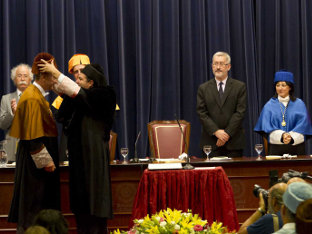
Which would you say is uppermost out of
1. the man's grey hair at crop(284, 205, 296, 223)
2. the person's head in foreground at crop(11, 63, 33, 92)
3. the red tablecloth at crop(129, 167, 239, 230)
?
the person's head in foreground at crop(11, 63, 33, 92)

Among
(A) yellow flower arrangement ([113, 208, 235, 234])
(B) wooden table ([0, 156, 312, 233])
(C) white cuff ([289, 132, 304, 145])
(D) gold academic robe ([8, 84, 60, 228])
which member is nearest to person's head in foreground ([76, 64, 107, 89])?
(D) gold academic robe ([8, 84, 60, 228])

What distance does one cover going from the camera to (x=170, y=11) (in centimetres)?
707

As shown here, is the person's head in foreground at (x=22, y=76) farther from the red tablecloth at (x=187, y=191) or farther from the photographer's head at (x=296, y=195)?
the photographer's head at (x=296, y=195)

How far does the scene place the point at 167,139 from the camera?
533cm

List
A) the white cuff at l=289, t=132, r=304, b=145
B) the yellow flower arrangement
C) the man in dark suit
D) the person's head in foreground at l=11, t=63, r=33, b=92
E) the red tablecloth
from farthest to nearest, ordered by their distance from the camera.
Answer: the person's head in foreground at l=11, t=63, r=33, b=92 < the man in dark suit < the white cuff at l=289, t=132, r=304, b=145 < the red tablecloth < the yellow flower arrangement

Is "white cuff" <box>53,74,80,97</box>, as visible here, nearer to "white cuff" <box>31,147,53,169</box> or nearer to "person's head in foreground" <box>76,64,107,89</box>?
"person's head in foreground" <box>76,64,107,89</box>

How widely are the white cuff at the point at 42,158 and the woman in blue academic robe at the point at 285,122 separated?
8.19ft

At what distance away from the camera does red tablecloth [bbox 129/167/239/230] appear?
396 cm

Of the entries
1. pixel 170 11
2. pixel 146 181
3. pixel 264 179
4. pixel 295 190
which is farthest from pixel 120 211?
pixel 170 11

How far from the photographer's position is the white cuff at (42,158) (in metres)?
3.67

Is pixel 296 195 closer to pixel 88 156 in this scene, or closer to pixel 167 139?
pixel 88 156

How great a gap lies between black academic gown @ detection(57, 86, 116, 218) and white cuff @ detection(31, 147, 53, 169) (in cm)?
19

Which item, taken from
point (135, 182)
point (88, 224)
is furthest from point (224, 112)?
point (88, 224)

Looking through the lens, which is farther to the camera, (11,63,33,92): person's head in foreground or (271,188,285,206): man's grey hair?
(11,63,33,92): person's head in foreground
